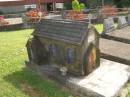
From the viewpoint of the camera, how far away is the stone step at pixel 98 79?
24.6ft

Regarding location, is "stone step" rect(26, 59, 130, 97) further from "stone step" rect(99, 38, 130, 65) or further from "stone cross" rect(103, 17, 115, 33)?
"stone cross" rect(103, 17, 115, 33)

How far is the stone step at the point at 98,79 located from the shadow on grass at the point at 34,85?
0.74ft

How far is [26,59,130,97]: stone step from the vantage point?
24.6 feet

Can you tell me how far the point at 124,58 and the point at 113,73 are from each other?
156 centimetres

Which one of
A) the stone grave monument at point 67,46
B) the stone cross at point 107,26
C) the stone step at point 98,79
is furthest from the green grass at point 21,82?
the stone cross at point 107,26

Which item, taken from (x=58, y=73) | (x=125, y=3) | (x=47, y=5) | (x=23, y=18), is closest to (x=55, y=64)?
(x=58, y=73)

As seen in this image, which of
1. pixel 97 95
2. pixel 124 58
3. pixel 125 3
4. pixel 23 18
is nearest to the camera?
pixel 97 95

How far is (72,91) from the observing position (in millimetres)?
7969

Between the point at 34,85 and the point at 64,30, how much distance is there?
2087mm

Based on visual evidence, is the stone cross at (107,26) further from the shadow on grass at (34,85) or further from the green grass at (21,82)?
the shadow on grass at (34,85)

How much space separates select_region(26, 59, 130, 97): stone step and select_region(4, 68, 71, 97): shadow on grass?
0.23m

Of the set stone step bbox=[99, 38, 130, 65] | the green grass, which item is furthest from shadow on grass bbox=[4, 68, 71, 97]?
stone step bbox=[99, 38, 130, 65]

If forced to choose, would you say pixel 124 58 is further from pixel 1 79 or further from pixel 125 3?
pixel 125 3

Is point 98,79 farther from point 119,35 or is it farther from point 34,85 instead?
point 119,35
